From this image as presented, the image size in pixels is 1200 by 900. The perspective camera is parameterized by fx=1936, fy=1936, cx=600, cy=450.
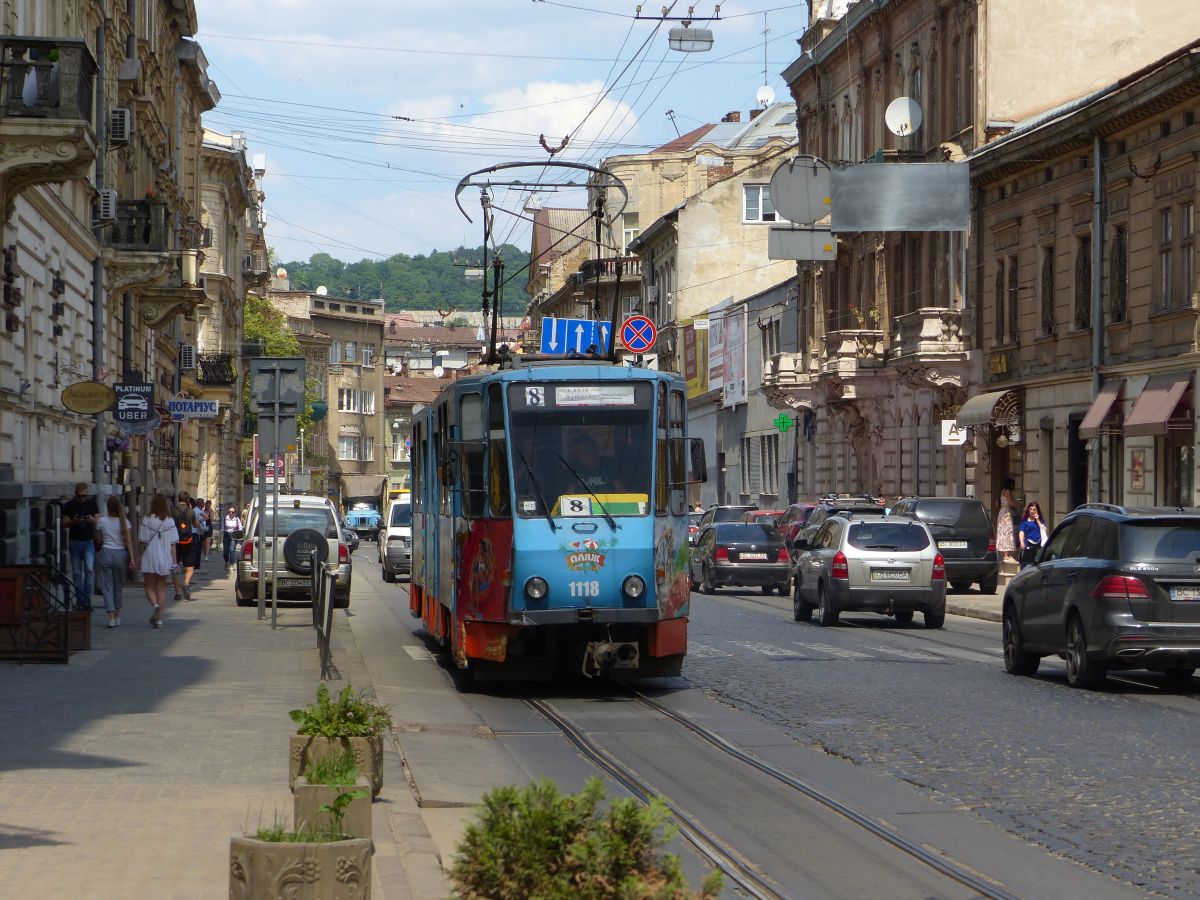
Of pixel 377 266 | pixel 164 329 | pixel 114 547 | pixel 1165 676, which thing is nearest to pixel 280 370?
pixel 114 547

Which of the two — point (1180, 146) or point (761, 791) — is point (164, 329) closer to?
point (1180, 146)

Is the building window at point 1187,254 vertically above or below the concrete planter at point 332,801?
above

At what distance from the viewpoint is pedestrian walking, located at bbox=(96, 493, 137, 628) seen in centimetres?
2445

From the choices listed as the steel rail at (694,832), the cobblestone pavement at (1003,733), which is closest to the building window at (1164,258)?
the cobblestone pavement at (1003,733)

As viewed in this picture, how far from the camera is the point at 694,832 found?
9.86m

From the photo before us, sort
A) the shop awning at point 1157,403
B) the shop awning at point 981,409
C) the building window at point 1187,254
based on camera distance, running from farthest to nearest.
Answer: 1. the shop awning at point 981,409
2. the building window at point 1187,254
3. the shop awning at point 1157,403

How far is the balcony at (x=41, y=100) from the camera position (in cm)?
2147

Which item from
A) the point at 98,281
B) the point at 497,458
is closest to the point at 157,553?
the point at 497,458

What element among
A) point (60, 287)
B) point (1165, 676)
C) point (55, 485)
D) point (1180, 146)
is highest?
point (1180, 146)

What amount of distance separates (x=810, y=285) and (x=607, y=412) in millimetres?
43463

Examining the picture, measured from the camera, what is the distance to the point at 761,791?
11500mm

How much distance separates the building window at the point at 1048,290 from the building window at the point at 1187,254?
272 inches

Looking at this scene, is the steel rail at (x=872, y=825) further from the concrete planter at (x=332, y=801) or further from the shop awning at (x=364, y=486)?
the shop awning at (x=364, y=486)

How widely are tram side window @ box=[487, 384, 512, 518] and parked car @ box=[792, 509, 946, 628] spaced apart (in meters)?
11.8
